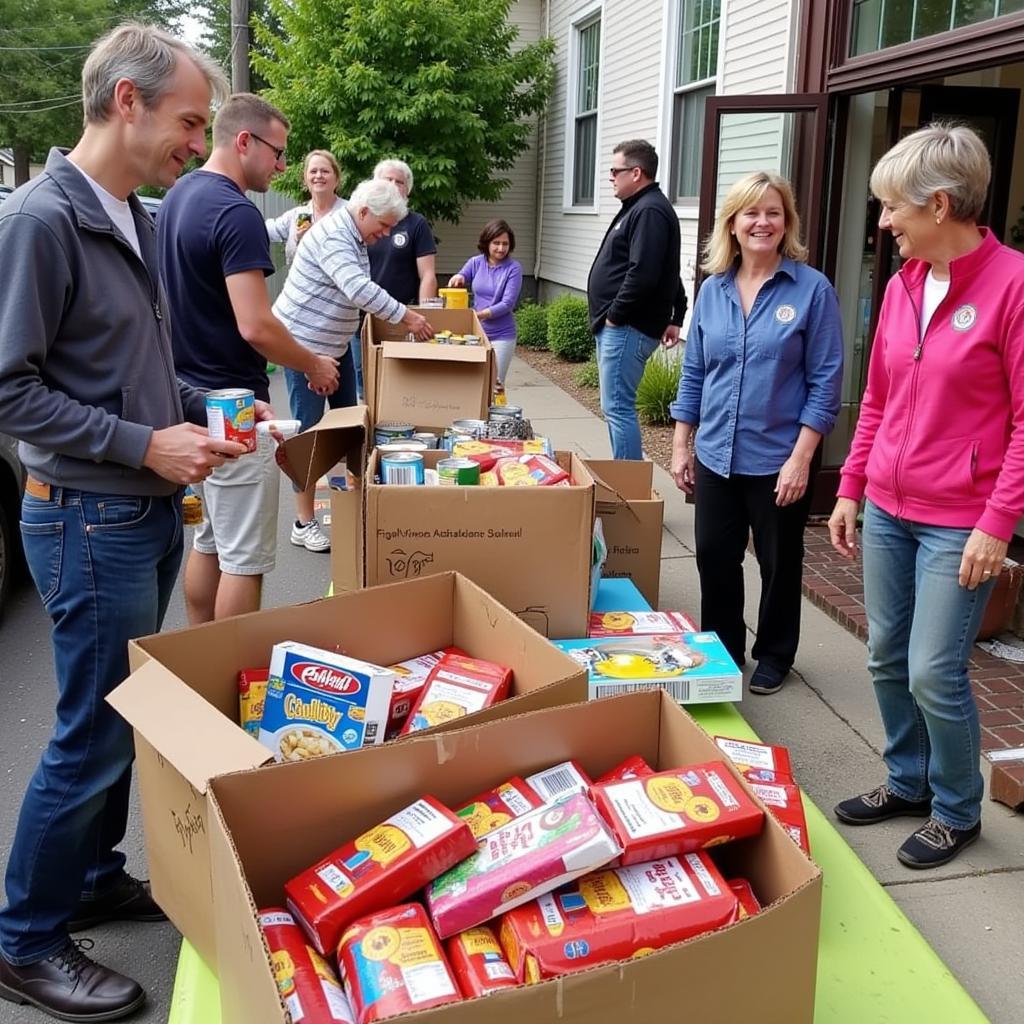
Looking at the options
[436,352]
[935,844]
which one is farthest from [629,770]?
[436,352]

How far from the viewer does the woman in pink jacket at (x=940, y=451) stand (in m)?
2.44

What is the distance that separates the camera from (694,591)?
202 inches

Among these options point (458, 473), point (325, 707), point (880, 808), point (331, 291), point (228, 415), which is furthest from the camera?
point (331, 291)

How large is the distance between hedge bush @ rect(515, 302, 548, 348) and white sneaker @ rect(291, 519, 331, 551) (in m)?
8.76

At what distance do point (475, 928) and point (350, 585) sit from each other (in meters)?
2.08

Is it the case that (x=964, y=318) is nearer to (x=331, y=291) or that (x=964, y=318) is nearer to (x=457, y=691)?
(x=457, y=691)

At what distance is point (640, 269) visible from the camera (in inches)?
213

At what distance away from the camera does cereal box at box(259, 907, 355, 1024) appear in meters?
1.26

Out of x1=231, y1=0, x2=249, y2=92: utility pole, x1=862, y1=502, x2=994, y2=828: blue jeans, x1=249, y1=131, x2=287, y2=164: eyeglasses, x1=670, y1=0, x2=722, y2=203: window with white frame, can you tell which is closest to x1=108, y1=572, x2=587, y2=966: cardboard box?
x1=862, y1=502, x2=994, y2=828: blue jeans

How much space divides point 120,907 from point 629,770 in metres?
1.56

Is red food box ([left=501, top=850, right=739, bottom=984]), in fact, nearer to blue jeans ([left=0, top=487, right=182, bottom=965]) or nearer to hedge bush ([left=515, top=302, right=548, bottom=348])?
blue jeans ([left=0, top=487, right=182, bottom=965])

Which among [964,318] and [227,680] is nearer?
[227,680]

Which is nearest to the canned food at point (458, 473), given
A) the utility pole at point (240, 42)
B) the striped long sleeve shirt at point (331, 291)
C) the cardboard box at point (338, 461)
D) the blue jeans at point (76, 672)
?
the cardboard box at point (338, 461)

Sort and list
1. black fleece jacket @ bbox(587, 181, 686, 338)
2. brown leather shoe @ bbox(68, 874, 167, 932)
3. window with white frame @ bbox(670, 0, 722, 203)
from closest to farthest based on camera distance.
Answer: brown leather shoe @ bbox(68, 874, 167, 932)
black fleece jacket @ bbox(587, 181, 686, 338)
window with white frame @ bbox(670, 0, 722, 203)
